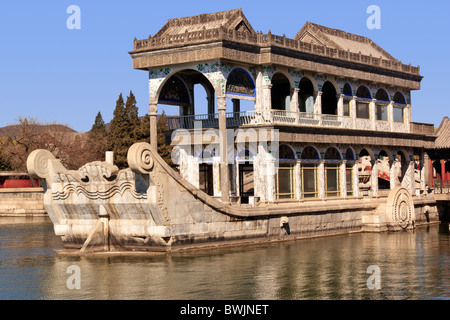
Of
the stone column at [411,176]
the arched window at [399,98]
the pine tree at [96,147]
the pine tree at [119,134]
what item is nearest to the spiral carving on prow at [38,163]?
the arched window at [399,98]

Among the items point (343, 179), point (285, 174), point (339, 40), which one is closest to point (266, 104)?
point (285, 174)

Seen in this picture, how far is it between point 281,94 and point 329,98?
8.29 feet

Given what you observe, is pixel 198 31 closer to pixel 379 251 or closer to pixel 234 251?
pixel 234 251

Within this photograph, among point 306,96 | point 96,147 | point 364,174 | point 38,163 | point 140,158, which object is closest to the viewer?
point 140,158

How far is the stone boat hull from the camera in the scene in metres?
26.8

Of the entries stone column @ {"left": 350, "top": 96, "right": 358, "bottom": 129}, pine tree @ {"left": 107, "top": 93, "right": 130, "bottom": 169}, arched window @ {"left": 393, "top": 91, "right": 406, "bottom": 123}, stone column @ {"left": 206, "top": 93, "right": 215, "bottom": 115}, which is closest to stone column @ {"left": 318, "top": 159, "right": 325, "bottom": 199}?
stone column @ {"left": 350, "top": 96, "right": 358, "bottom": 129}

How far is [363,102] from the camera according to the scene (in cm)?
3994

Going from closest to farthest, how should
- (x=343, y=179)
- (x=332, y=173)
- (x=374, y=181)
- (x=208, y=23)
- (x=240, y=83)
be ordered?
1. (x=240, y=83)
2. (x=208, y=23)
3. (x=332, y=173)
4. (x=343, y=179)
5. (x=374, y=181)

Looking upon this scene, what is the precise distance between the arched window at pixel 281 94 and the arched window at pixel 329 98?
2.00 meters

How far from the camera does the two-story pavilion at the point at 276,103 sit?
104 feet

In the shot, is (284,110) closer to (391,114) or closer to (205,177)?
(205,177)

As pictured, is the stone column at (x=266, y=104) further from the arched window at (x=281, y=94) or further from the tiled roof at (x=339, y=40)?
the tiled roof at (x=339, y=40)

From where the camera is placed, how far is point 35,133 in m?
66.9
